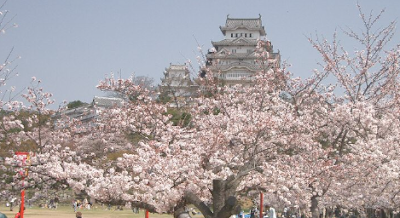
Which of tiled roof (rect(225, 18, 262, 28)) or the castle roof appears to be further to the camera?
tiled roof (rect(225, 18, 262, 28))

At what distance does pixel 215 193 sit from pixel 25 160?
358cm

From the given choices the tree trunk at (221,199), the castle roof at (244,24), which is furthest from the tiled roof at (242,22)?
the tree trunk at (221,199)

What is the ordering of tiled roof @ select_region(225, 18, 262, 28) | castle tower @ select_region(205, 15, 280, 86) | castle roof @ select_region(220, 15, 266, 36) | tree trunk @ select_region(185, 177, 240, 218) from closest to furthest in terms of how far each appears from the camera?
tree trunk @ select_region(185, 177, 240, 218)
castle tower @ select_region(205, 15, 280, 86)
castle roof @ select_region(220, 15, 266, 36)
tiled roof @ select_region(225, 18, 262, 28)

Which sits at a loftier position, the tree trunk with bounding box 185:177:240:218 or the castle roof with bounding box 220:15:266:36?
the castle roof with bounding box 220:15:266:36

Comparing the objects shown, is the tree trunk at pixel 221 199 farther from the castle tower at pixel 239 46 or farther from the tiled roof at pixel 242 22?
the tiled roof at pixel 242 22

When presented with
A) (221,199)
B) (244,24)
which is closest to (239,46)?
(244,24)

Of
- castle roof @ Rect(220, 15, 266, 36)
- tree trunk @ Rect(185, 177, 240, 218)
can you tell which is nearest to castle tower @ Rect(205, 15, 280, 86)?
castle roof @ Rect(220, 15, 266, 36)

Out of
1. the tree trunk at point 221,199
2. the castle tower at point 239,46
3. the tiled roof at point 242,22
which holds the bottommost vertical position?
the tree trunk at point 221,199

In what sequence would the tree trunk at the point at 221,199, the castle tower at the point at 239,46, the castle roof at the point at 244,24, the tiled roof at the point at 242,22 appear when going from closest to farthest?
the tree trunk at the point at 221,199 → the castle tower at the point at 239,46 → the castle roof at the point at 244,24 → the tiled roof at the point at 242,22

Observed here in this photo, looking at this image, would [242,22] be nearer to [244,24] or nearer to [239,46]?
[244,24]

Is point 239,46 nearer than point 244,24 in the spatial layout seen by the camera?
Yes

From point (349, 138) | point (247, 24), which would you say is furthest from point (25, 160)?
point (247, 24)

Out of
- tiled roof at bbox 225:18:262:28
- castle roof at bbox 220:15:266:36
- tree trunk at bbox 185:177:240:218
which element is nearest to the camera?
A: tree trunk at bbox 185:177:240:218

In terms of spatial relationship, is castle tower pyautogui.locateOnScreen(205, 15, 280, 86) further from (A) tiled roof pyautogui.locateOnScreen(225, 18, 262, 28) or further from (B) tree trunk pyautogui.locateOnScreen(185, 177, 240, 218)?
Answer: (B) tree trunk pyautogui.locateOnScreen(185, 177, 240, 218)
